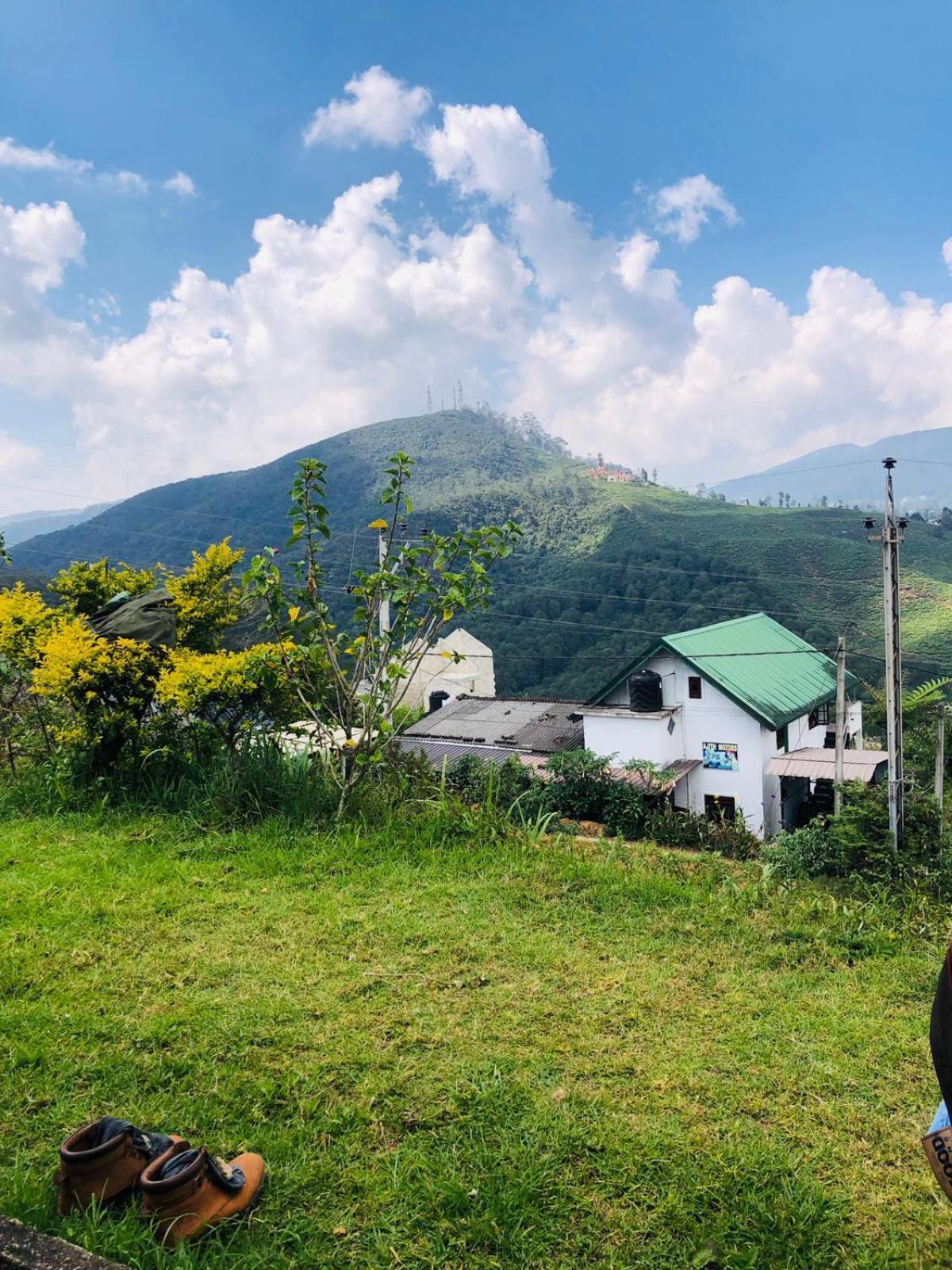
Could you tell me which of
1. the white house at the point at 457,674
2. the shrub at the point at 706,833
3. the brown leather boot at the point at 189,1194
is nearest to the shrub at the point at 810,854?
the shrub at the point at 706,833

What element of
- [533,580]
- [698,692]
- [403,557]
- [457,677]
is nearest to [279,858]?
[403,557]

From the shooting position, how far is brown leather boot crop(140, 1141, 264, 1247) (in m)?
1.60

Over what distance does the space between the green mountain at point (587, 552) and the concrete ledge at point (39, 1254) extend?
21.0m

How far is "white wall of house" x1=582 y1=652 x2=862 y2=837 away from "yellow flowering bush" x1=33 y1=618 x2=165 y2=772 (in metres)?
13.2

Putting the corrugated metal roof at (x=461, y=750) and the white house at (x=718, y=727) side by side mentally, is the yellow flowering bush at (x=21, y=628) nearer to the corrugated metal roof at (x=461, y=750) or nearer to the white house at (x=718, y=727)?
the corrugated metal roof at (x=461, y=750)

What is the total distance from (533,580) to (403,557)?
4801cm

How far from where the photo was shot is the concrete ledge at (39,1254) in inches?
51.0

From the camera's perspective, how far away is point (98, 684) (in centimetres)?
462

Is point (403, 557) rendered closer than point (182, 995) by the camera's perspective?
No

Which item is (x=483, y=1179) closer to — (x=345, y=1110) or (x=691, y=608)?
(x=345, y=1110)

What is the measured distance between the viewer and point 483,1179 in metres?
1.79

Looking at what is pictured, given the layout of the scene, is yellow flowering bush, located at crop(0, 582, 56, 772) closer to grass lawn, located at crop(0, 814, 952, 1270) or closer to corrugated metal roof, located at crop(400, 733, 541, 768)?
grass lawn, located at crop(0, 814, 952, 1270)

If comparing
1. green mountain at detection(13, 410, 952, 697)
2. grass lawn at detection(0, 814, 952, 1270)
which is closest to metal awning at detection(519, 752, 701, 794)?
grass lawn at detection(0, 814, 952, 1270)

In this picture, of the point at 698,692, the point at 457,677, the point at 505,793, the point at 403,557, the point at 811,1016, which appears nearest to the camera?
the point at 811,1016
